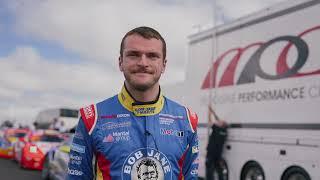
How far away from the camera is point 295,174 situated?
7.33 metres

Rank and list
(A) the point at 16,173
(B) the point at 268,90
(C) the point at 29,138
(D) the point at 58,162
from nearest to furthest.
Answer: (B) the point at 268,90 → (D) the point at 58,162 → (A) the point at 16,173 → (C) the point at 29,138

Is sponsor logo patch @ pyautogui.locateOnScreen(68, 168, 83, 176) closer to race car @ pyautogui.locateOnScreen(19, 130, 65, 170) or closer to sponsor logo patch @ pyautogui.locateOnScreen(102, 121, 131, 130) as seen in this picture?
sponsor logo patch @ pyautogui.locateOnScreen(102, 121, 131, 130)

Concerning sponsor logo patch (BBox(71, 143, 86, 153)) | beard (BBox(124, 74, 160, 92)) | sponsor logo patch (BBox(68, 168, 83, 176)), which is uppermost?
beard (BBox(124, 74, 160, 92))

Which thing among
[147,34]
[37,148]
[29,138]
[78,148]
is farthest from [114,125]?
[29,138]

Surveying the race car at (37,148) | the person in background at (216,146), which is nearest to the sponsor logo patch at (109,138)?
the person in background at (216,146)

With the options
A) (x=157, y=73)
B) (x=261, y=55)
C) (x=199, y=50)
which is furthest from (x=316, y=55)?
(x=157, y=73)

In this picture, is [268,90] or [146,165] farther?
[268,90]

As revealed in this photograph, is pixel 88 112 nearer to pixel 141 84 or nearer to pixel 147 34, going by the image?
pixel 141 84

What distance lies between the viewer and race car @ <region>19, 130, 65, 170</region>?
1347cm

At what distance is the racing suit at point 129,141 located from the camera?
2.19 metres

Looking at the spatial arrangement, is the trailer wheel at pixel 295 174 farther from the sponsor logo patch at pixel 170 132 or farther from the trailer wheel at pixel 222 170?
the sponsor logo patch at pixel 170 132

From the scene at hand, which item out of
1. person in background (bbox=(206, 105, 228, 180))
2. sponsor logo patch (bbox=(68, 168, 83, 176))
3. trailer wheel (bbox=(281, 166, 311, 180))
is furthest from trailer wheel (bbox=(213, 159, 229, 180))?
sponsor logo patch (bbox=(68, 168, 83, 176))

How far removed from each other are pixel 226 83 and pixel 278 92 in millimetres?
1717

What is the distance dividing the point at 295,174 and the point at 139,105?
5.62 meters
